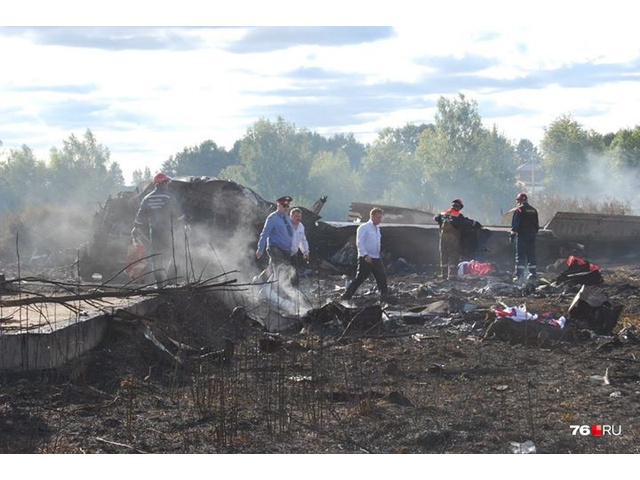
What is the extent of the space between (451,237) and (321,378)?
10820mm

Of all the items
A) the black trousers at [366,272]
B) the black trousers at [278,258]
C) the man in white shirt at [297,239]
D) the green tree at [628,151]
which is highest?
the green tree at [628,151]

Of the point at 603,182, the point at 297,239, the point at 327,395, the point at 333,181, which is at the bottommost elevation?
the point at 327,395

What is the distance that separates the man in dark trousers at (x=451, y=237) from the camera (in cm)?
1844

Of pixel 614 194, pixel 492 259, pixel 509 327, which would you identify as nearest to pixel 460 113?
pixel 614 194

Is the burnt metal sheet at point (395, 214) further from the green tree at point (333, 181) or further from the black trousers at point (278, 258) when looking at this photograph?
the green tree at point (333, 181)

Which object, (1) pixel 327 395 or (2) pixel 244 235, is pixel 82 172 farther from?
(1) pixel 327 395

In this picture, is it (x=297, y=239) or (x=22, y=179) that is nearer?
(x=297, y=239)

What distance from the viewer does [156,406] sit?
766 centimetres

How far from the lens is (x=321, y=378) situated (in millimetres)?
8008

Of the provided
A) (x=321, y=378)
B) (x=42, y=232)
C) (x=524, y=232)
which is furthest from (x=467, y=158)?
(x=321, y=378)

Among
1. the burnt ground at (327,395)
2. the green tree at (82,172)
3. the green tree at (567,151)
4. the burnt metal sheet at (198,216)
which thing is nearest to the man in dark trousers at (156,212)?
the burnt ground at (327,395)

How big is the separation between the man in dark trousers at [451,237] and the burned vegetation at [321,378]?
3.96m

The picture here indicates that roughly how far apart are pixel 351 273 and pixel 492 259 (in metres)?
3.80

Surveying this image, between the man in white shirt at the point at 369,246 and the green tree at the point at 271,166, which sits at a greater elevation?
the green tree at the point at 271,166
